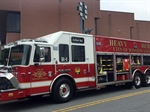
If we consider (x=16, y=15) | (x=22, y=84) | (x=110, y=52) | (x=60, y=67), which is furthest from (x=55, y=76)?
(x=16, y=15)

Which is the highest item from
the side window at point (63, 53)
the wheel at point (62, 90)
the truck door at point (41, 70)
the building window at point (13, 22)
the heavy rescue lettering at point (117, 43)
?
the building window at point (13, 22)

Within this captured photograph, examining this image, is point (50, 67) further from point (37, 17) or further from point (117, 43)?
point (37, 17)

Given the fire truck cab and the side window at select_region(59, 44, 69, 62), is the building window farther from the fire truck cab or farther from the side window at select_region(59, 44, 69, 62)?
the side window at select_region(59, 44, 69, 62)

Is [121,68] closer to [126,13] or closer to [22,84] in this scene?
[22,84]

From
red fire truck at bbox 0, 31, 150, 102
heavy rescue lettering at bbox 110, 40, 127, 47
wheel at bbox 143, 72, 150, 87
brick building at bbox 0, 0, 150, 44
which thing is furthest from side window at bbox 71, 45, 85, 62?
brick building at bbox 0, 0, 150, 44

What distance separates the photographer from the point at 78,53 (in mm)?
9352

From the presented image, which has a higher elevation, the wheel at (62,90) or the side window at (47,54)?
the side window at (47,54)

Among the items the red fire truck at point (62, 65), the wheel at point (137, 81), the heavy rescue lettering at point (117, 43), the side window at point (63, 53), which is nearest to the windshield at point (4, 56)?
the red fire truck at point (62, 65)

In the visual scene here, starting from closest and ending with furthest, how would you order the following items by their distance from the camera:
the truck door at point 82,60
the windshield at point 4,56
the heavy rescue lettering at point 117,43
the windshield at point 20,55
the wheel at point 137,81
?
the windshield at point 20,55 → the windshield at point 4,56 → the truck door at point 82,60 → the heavy rescue lettering at point 117,43 → the wheel at point 137,81

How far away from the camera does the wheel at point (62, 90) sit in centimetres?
824

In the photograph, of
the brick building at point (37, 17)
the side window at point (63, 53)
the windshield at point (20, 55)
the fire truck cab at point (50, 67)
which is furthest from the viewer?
the brick building at point (37, 17)

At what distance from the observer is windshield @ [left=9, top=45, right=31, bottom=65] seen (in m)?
7.63

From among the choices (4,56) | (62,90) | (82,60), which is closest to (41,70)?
(62,90)

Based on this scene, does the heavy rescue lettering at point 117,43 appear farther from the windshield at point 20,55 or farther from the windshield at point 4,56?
the windshield at point 4,56
